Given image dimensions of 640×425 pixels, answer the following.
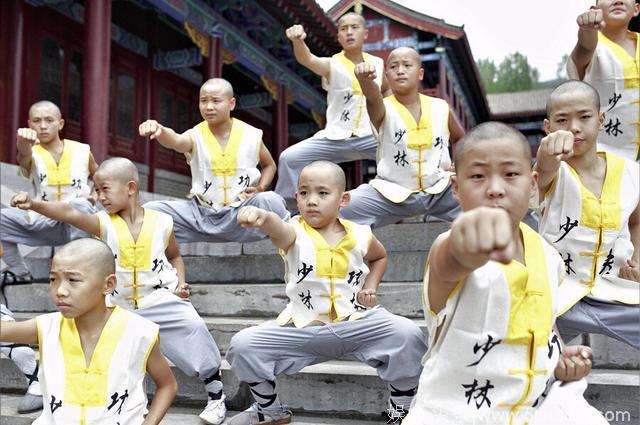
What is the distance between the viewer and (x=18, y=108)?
286 inches

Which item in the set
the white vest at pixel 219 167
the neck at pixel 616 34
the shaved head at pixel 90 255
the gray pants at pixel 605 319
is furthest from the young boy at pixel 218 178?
the neck at pixel 616 34

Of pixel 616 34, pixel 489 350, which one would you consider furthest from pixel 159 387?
pixel 616 34

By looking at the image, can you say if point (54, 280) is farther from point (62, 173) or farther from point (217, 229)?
point (62, 173)

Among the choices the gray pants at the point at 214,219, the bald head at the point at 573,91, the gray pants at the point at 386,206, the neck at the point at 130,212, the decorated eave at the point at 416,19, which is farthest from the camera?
the decorated eave at the point at 416,19

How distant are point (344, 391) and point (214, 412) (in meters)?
0.64

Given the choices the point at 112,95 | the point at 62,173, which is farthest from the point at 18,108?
the point at 62,173

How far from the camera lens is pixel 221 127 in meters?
4.48

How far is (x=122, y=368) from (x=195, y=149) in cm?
249

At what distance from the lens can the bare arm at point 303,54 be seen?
4.29 meters

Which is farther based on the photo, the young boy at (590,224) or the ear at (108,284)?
the young boy at (590,224)

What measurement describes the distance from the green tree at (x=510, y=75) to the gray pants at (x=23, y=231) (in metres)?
32.0

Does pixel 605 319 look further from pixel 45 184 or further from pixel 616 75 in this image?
pixel 45 184

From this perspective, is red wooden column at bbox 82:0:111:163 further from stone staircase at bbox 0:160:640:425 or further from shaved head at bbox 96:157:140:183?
shaved head at bbox 96:157:140:183

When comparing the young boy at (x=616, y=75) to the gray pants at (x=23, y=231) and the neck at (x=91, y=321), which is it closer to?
the neck at (x=91, y=321)
